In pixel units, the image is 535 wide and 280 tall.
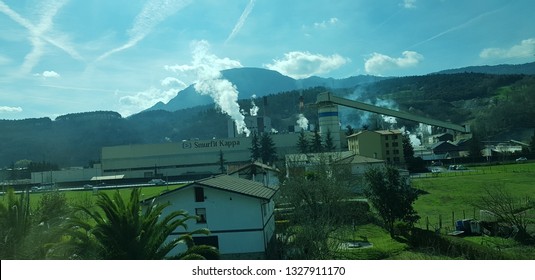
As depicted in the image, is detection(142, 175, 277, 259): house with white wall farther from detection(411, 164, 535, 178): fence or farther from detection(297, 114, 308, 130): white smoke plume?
detection(297, 114, 308, 130): white smoke plume

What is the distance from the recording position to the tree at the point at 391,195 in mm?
8711

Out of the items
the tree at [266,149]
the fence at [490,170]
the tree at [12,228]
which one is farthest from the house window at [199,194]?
the tree at [266,149]

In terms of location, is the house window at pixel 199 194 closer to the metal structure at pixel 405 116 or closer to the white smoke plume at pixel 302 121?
the metal structure at pixel 405 116

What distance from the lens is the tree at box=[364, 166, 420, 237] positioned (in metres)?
8.71

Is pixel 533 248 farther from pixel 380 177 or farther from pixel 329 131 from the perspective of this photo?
pixel 329 131

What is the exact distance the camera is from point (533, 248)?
455 cm

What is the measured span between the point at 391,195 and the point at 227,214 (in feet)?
14.3

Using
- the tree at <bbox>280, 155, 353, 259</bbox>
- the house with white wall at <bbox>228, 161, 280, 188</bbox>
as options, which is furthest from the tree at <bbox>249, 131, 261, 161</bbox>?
the tree at <bbox>280, 155, 353, 259</bbox>

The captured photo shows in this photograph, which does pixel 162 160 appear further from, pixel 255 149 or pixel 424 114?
pixel 255 149
